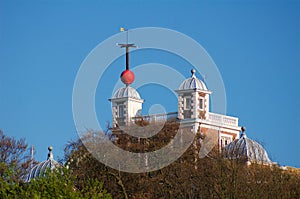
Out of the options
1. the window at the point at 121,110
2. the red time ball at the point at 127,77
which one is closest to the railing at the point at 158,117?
the window at the point at 121,110

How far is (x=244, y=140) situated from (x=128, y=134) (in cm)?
997

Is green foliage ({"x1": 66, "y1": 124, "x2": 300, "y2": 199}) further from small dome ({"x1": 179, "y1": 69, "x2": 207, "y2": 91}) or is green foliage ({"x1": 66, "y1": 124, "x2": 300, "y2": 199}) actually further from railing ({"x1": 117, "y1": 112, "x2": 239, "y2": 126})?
small dome ({"x1": 179, "y1": 69, "x2": 207, "y2": 91})

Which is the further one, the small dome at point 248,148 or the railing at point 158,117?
the railing at point 158,117

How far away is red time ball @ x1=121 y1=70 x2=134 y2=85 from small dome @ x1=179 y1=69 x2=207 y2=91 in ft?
16.4

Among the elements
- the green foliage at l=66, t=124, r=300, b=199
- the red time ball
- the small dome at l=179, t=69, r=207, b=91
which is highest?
the red time ball

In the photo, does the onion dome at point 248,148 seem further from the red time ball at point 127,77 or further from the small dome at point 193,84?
the red time ball at point 127,77

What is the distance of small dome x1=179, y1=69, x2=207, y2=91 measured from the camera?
11112 centimetres

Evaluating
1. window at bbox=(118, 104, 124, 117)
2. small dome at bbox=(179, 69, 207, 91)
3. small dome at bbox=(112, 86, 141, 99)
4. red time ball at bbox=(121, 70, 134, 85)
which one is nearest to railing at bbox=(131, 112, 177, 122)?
small dome at bbox=(179, 69, 207, 91)

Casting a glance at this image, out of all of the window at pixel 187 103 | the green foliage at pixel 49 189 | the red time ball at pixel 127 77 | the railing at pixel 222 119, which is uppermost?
the red time ball at pixel 127 77

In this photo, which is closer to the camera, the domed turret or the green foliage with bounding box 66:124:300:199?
the green foliage with bounding box 66:124:300:199

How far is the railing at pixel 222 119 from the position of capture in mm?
112438

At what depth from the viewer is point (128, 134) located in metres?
100

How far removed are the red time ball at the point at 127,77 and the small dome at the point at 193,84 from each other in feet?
16.4

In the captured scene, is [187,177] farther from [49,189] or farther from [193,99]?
[193,99]
